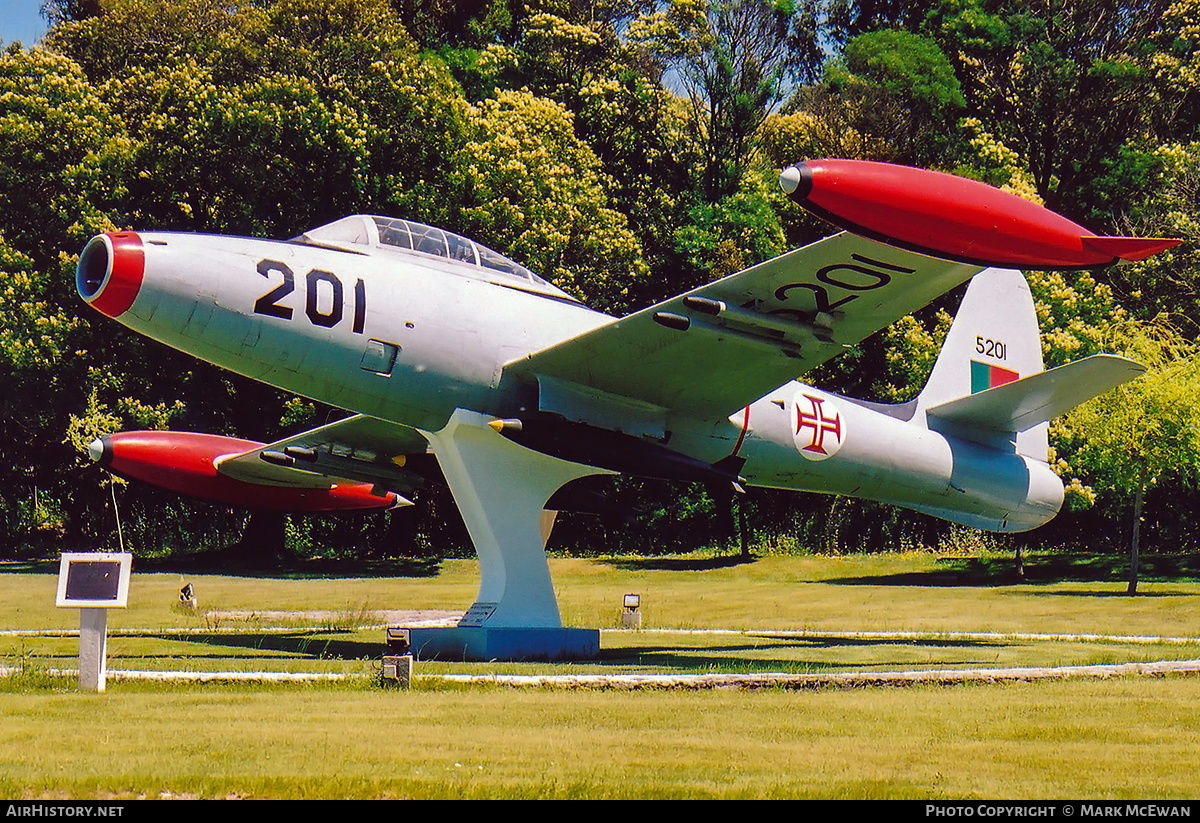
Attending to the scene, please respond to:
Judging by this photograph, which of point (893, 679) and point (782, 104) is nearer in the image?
point (893, 679)

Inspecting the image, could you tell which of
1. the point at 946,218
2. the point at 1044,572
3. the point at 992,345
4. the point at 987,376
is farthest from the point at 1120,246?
the point at 1044,572

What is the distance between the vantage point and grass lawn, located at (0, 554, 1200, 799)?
6.45 meters

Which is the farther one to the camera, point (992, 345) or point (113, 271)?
point (992, 345)

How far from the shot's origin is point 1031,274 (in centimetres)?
3656

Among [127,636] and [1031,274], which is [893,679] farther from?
[1031,274]

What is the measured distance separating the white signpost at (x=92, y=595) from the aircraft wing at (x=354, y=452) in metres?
7.13

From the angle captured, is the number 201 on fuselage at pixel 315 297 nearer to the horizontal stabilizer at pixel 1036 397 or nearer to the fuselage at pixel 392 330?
the fuselage at pixel 392 330

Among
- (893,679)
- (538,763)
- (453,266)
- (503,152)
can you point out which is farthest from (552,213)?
(538,763)

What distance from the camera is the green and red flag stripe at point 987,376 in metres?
19.0

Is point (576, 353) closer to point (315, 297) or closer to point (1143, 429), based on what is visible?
point (315, 297)

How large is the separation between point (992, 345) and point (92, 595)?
47.0ft

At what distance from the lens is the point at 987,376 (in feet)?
63.2
